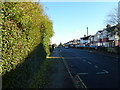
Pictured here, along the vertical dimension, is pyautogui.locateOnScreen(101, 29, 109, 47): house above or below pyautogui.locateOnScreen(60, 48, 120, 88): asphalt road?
above

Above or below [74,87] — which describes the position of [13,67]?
above

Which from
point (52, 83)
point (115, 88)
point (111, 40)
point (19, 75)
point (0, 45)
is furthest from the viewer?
point (111, 40)

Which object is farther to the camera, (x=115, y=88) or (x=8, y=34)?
(x=115, y=88)

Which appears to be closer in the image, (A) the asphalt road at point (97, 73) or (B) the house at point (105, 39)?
(A) the asphalt road at point (97, 73)

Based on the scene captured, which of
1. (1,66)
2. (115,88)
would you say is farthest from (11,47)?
(115,88)

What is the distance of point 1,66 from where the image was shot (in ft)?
12.5

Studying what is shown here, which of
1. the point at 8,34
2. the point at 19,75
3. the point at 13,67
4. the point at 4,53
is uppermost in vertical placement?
the point at 8,34

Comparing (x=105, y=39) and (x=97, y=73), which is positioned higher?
(x=105, y=39)

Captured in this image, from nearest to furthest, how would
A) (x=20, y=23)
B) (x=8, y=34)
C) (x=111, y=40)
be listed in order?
1. (x=8, y=34)
2. (x=20, y=23)
3. (x=111, y=40)

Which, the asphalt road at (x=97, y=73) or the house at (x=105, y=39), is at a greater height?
the house at (x=105, y=39)

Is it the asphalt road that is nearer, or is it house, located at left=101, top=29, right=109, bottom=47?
the asphalt road

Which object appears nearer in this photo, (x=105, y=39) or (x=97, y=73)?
(x=97, y=73)

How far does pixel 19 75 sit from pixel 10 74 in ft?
1.97

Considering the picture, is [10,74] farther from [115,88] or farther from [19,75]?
[115,88]
